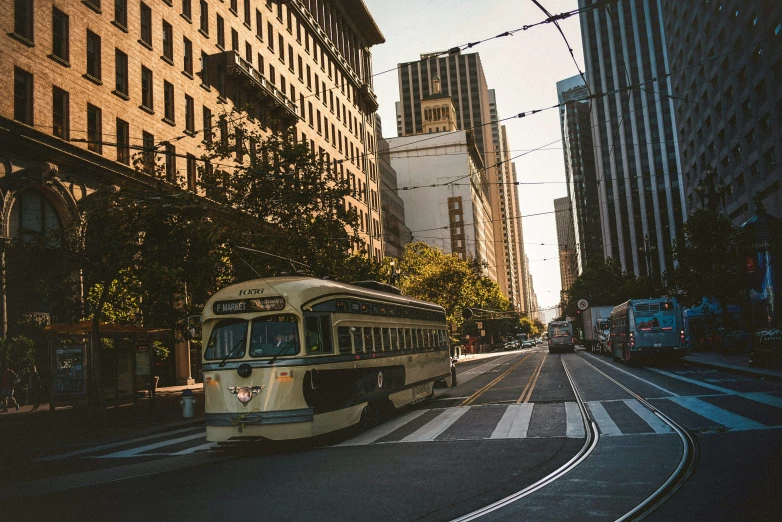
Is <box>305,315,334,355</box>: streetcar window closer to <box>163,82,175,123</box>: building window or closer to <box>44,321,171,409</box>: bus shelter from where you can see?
<box>44,321,171,409</box>: bus shelter

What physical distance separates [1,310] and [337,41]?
47693mm

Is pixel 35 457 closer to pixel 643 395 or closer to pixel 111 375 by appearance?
pixel 111 375

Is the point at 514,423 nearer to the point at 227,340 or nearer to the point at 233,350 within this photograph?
the point at 233,350

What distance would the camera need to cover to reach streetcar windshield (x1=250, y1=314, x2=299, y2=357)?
472 inches

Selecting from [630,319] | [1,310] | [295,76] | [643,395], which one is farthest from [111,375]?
[295,76]

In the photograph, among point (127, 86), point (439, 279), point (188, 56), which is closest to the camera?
point (127, 86)

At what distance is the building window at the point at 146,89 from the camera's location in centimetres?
3331

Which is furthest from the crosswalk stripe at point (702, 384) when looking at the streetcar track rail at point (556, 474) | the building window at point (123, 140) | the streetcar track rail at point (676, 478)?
the building window at point (123, 140)

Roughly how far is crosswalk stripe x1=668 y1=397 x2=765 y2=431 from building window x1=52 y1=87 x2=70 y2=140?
2408 centimetres

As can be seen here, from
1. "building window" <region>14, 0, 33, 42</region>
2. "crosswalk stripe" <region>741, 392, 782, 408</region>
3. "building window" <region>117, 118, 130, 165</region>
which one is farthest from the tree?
"crosswalk stripe" <region>741, 392, 782, 408</region>

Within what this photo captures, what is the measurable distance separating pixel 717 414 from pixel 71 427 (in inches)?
636

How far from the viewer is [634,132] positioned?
12688 cm

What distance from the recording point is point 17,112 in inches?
989

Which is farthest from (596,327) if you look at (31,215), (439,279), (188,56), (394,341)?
(31,215)
